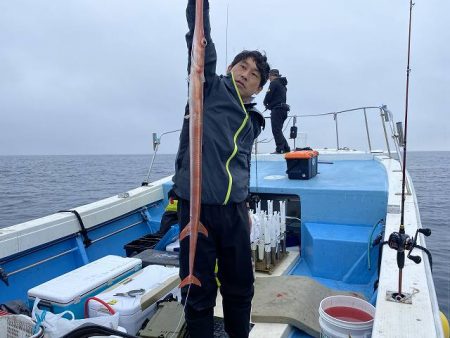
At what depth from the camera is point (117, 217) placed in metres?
4.67

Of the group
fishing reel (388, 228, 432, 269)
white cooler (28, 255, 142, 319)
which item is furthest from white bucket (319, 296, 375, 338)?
white cooler (28, 255, 142, 319)

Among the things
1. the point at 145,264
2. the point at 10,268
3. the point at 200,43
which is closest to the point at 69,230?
the point at 10,268

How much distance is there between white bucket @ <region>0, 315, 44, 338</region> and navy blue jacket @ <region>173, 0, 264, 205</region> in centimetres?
119

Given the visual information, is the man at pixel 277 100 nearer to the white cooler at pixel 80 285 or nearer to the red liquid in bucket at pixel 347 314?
the white cooler at pixel 80 285

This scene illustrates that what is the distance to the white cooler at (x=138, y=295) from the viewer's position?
2.58 m

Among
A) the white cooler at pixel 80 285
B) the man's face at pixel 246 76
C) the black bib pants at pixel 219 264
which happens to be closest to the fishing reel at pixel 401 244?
the black bib pants at pixel 219 264

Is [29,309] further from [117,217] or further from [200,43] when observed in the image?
[200,43]

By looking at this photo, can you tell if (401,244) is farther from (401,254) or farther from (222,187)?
(222,187)

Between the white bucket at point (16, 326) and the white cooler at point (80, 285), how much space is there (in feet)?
1.36

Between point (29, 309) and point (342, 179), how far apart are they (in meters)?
4.11

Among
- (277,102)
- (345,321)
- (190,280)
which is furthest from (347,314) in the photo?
(277,102)

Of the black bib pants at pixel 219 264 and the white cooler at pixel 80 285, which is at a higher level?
the black bib pants at pixel 219 264

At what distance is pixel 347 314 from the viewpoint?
2.57 m

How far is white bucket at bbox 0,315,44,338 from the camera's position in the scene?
81.9 inches
